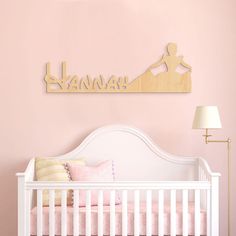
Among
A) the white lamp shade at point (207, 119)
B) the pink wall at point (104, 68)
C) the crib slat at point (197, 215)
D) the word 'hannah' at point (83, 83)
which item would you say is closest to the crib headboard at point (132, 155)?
the pink wall at point (104, 68)

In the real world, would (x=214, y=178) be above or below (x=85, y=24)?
below

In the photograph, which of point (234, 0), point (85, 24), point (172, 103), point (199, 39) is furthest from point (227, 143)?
point (85, 24)

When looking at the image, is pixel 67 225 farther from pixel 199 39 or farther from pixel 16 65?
pixel 199 39

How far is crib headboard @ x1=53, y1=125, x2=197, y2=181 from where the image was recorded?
3.98m

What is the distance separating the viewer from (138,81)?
4035mm

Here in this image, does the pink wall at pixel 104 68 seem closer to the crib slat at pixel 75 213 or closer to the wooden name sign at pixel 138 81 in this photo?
the wooden name sign at pixel 138 81

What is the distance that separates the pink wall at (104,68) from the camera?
13.2 feet

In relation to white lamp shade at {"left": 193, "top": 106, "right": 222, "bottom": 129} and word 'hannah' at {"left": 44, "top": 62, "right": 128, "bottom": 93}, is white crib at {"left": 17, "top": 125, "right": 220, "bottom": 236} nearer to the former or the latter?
white lamp shade at {"left": 193, "top": 106, "right": 222, "bottom": 129}

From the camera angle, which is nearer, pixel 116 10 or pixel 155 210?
pixel 155 210

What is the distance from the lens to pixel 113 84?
4031 mm

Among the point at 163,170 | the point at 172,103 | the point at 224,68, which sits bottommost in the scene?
the point at 163,170

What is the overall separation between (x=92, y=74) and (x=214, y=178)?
4.11ft

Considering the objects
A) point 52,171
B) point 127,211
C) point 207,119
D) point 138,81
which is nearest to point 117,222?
point 127,211

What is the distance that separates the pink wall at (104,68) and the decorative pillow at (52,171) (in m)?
0.17
